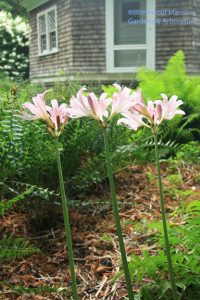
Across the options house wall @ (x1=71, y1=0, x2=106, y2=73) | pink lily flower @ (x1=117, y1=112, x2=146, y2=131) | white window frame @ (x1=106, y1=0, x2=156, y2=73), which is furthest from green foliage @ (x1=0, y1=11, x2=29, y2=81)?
pink lily flower @ (x1=117, y1=112, x2=146, y2=131)

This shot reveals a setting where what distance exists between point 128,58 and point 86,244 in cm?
1011

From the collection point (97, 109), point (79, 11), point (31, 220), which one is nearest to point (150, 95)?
point (31, 220)

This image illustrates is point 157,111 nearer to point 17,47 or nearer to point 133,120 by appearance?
point 133,120

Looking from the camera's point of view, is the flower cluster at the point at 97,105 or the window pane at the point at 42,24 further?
the window pane at the point at 42,24

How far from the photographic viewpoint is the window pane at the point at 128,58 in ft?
37.3

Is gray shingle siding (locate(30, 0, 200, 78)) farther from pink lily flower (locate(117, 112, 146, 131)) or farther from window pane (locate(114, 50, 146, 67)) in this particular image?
pink lily flower (locate(117, 112, 146, 131))

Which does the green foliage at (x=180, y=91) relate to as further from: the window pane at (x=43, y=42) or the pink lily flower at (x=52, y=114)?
the window pane at (x=43, y=42)

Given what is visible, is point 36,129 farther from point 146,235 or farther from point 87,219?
point 146,235

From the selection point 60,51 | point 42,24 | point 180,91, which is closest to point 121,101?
point 180,91

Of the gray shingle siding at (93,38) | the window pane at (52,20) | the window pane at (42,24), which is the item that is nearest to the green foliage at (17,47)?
the window pane at (42,24)

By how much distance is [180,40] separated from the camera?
35.6 feet

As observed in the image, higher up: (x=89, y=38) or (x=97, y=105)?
(x=89, y=38)

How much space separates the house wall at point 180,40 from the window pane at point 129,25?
0.56 m

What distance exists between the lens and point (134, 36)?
11508 mm
